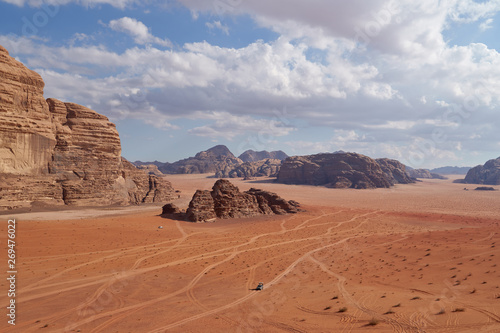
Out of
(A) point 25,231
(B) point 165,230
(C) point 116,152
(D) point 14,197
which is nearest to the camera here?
(A) point 25,231

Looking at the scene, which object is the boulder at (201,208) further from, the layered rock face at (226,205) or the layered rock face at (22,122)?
the layered rock face at (22,122)

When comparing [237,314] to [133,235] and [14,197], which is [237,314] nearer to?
[133,235]

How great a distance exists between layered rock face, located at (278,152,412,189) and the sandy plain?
7574 cm

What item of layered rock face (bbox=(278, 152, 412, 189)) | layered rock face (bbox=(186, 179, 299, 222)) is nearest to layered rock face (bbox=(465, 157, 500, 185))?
layered rock face (bbox=(278, 152, 412, 189))

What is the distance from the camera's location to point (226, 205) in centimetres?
3234

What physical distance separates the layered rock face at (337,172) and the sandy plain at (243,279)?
75738 millimetres

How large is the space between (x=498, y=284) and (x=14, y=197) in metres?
34.2

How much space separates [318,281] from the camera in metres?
12.9

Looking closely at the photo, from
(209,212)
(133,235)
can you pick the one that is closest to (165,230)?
(133,235)

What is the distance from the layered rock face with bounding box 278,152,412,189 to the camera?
96.4m

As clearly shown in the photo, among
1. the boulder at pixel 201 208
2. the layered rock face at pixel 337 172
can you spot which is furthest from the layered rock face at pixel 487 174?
the boulder at pixel 201 208

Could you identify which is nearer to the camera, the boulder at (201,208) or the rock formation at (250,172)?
the boulder at (201,208)

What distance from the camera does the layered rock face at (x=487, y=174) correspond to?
123037 mm

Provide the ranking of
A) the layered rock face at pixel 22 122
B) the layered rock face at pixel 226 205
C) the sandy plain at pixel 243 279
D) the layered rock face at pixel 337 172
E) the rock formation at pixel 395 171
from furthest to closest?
the rock formation at pixel 395 171 → the layered rock face at pixel 337 172 → the layered rock face at pixel 226 205 → the layered rock face at pixel 22 122 → the sandy plain at pixel 243 279
